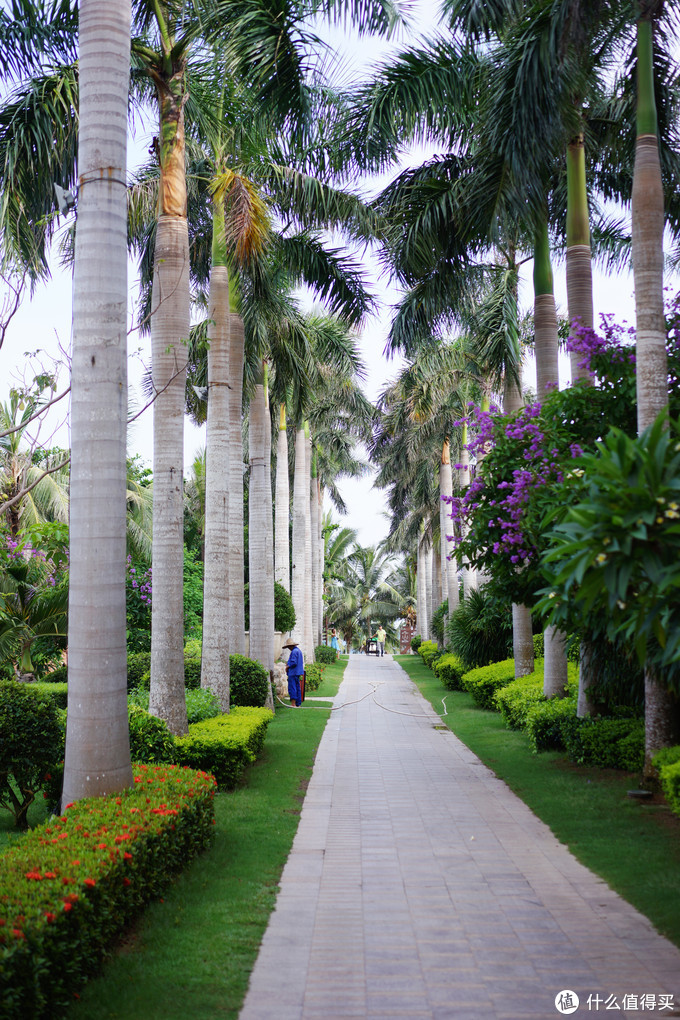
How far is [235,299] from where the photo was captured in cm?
1548

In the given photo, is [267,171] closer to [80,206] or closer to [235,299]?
[235,299]

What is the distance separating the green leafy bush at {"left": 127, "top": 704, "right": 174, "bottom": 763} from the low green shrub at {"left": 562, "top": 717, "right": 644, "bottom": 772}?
558 centimetres

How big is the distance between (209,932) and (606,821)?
4668 millimetres

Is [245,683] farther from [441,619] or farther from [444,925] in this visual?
[441,619]

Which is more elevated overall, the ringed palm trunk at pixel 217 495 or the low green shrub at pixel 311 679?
the ringed palm trunk at pixel 217 495

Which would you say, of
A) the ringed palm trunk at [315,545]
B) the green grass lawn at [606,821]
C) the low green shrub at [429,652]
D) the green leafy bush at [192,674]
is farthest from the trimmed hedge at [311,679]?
the green grass lawn at [606,821]

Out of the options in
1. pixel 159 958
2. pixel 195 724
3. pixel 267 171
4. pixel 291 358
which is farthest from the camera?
pixel 291 358

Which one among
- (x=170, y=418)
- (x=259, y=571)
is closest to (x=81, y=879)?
(x=170, y=418)

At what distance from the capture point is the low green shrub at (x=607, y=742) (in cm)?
1101

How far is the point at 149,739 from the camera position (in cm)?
909

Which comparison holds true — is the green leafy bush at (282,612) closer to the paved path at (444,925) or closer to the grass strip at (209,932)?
the paved path at (444,925)

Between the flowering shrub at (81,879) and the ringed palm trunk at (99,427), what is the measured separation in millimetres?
554

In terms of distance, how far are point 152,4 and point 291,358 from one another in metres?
10.5

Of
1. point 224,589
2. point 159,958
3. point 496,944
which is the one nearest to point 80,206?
point 159,958
